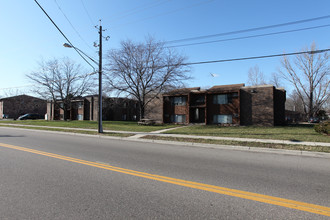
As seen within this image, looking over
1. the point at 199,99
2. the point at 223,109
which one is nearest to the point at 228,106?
the point at 223,109

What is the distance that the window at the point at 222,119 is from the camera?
25469mm

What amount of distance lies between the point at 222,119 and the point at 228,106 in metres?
1.94

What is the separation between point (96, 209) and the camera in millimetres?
3094

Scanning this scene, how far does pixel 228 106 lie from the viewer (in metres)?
25.6

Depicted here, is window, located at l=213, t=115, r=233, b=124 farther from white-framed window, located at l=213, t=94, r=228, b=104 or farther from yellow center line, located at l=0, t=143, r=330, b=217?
yellow center line, located at l=0, t=143, r=330, b=217

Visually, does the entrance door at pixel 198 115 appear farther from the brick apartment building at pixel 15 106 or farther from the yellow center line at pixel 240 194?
the brick apartment building at pixel 15 106

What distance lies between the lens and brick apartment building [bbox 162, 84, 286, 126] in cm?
2381

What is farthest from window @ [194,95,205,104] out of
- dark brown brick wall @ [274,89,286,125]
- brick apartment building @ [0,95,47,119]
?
brick apartment building @ [0,95,47,119]

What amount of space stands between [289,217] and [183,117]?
83.9 feet

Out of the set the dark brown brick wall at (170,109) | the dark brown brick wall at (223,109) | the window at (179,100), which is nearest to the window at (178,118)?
the dark brown brick wall at (170,109)

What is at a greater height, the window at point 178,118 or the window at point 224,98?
the window at point 224,98

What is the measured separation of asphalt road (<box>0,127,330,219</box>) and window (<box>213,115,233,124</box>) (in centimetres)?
1966

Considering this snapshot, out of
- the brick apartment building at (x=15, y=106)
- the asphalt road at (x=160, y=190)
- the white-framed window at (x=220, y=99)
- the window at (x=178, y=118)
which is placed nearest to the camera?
the asphalt road at (x=160, y=190)

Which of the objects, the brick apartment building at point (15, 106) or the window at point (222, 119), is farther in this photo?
the brick apartment building at point (15, 106)
